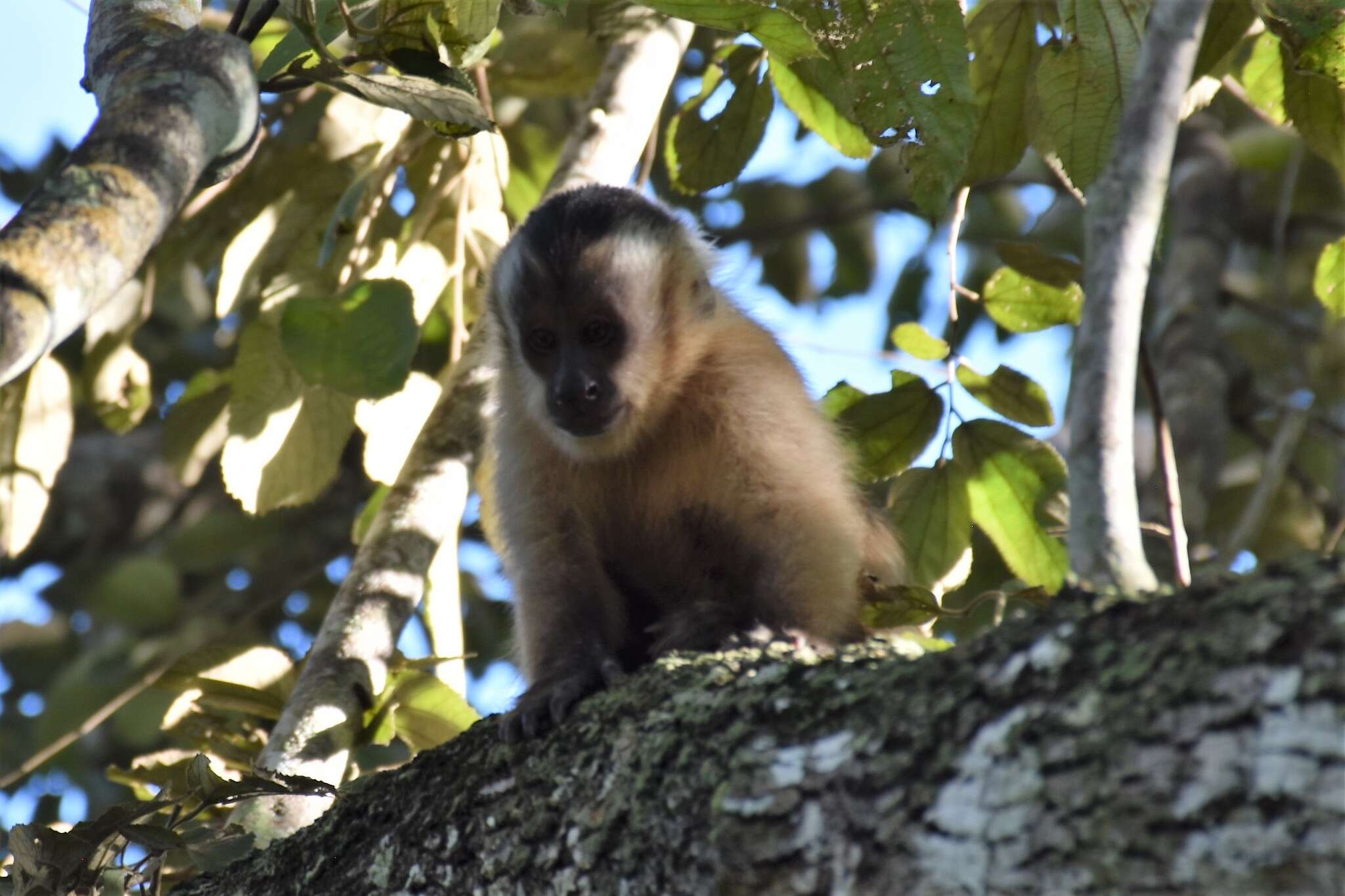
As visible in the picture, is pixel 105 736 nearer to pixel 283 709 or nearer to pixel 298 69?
pixel 283 709

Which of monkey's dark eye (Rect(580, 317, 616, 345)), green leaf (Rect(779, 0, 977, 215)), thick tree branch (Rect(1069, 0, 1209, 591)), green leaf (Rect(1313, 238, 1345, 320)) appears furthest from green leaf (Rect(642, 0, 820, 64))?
green leaf (Rect(1313, 238, 1345, 320))

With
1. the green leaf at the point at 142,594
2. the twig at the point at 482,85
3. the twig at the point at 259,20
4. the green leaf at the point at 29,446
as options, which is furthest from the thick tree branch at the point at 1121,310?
the green leaf at the point at 142,594

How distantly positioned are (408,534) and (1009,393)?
5.58ft

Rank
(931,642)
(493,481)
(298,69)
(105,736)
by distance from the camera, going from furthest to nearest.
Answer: (105,736), (493,481), (931,642), (298,69)

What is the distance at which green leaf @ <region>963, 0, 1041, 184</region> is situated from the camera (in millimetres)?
3691

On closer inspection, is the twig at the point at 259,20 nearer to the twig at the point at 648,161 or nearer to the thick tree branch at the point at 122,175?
the thick tree branch at the point at 122,175

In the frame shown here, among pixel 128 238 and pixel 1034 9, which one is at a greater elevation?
pixel 1034 9

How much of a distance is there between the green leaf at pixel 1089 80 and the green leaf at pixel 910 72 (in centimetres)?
38

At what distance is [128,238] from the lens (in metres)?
1.94

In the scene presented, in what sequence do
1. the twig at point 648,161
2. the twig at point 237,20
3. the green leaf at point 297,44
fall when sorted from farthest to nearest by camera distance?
the twig at point 648,161
the green leaf at point 297,44
the twig at point 237,20

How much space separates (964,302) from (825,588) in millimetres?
3818

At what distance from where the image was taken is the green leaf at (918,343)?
3.89 meters

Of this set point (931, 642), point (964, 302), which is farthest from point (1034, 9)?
point (964, 302)

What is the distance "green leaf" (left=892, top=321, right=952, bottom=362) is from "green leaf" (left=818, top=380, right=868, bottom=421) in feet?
0.59
